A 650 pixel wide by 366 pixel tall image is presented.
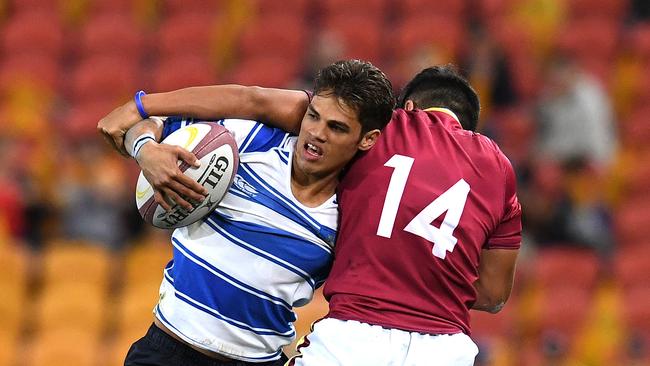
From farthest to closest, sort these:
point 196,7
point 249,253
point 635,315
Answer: point 196,7
point 635,315
point 249,253

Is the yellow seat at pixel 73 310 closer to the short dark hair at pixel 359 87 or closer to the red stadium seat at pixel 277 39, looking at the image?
the red stadium seat at pixel 277 39

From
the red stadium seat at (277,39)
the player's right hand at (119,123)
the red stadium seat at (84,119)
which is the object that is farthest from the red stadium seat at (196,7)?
the player's right hand at (119,123)

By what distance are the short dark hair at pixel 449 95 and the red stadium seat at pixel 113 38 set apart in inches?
264

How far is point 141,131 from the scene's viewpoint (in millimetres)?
4035

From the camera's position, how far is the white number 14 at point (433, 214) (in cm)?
392

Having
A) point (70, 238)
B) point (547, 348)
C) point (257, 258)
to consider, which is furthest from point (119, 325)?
point (257, 258)

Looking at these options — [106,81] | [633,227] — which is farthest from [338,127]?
[106,81]

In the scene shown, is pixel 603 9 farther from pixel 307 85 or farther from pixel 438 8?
pixel 307 85

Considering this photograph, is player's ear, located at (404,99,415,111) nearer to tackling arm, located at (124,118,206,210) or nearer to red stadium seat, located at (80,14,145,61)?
tackling arm, located at (124,118,206,210)

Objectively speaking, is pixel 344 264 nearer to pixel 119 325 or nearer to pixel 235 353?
pixel 235 353

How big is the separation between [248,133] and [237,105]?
0.32 feet

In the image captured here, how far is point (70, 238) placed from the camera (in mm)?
8656

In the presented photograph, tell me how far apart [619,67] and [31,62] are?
5062 mm

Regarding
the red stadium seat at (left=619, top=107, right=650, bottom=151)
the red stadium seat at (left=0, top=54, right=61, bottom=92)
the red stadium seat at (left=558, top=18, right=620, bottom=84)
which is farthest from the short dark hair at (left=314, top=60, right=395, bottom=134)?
the red stadium seat at (left=0, top=54, right=61, bottom=92)
